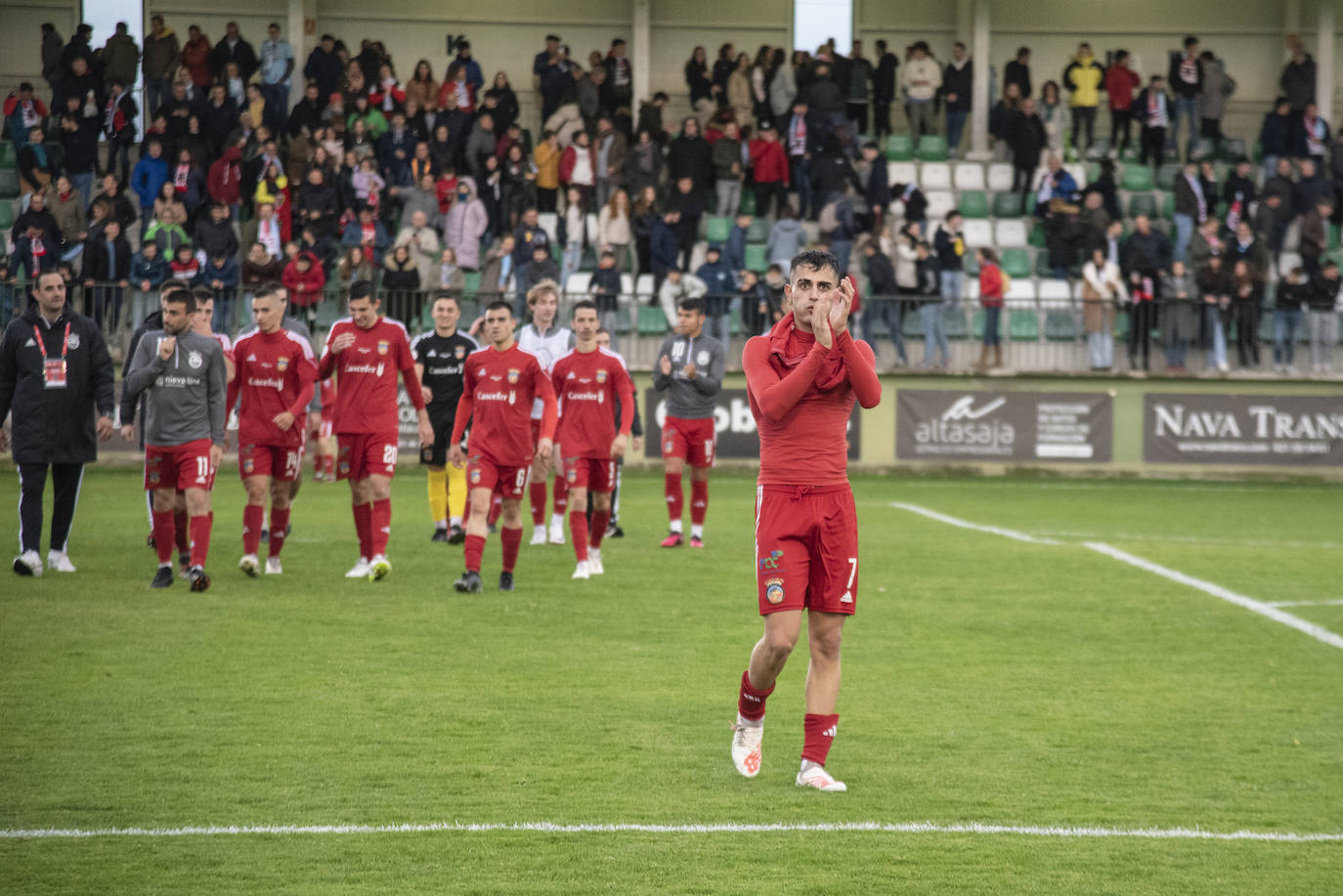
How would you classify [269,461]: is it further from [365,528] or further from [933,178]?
[933,178]

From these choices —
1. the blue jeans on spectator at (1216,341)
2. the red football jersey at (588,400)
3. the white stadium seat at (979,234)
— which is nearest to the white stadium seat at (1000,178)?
the white stadium seat at (979,234)

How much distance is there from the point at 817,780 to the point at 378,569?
6.41 meters

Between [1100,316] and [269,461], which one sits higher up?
[1100,316]

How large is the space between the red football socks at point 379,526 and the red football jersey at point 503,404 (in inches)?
42.0

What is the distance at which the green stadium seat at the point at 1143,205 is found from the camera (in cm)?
2961

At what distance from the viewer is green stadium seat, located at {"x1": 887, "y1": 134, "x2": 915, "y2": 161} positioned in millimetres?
30766

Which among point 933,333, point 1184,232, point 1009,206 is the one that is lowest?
point 933,333

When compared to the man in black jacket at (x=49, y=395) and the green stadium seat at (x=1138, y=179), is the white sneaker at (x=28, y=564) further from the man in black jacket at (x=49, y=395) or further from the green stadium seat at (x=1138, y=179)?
the green stadium seat at (x=1138, y=179)

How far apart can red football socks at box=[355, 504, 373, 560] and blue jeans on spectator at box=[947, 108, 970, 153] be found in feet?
68.6

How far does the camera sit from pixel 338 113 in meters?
27.4

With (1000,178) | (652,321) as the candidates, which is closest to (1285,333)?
(1000,178)

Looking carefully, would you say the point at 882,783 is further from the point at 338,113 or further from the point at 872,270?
the point at 338,113

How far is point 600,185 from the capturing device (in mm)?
28031

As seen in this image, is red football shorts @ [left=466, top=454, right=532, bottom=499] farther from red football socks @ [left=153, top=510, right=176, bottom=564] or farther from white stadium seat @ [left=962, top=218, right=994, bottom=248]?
white stadium seat @ [left=962, top=218, right=994, bottom=248]
